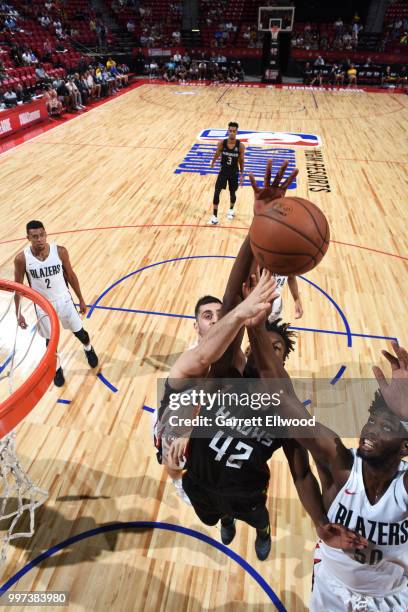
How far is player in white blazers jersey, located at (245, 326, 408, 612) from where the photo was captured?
1608 mm

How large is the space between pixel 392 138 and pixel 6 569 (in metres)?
13.7

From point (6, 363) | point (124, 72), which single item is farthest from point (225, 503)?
point (124, 72)

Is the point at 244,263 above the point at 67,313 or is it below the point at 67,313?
above

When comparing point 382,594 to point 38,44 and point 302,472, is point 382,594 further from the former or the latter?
point 38,44

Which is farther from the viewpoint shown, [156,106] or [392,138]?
[156,106]

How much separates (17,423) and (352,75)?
78.3 feet

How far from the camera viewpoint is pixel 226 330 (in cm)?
165

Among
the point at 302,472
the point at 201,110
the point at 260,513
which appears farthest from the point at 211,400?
the point at 201,110

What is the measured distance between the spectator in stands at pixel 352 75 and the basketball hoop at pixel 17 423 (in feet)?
75.2

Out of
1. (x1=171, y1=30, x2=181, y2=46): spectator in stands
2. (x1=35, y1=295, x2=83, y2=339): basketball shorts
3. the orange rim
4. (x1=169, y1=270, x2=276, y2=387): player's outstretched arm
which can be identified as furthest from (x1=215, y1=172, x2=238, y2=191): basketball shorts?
(x1=171, y1=30, x2=181, y2=46): spectator in stands

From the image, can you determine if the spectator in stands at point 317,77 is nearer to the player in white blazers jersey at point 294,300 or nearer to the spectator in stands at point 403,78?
the spectator in stands at point 403,78

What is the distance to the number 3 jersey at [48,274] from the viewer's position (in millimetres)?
3768

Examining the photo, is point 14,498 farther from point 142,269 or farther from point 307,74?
point 307,74

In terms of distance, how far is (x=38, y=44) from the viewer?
18.2m
